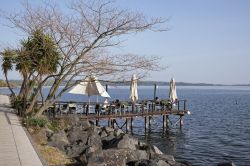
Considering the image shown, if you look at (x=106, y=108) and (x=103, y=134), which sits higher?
(x=106, y=108)

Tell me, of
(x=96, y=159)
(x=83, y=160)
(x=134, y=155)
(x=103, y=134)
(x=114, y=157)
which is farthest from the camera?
(x=103, y=134)

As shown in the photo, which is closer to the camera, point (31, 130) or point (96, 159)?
point (96, 159)

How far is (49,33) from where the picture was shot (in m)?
20.1

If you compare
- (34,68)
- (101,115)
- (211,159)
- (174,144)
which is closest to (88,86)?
(101,115)

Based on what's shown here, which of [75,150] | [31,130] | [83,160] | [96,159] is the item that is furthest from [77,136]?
[96,159]

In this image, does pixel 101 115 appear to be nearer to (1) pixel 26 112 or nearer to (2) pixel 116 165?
(1) pixel 26 112

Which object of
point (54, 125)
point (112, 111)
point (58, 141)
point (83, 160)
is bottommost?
point (83, 160)

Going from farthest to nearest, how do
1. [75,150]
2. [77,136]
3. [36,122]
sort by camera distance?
[36,122] < [77,136] < [75,150]

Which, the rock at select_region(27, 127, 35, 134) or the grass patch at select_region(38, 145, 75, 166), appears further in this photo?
the rock at select_region(27, 127, 35, 134)

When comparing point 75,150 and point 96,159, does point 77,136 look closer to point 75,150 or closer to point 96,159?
point 75,150

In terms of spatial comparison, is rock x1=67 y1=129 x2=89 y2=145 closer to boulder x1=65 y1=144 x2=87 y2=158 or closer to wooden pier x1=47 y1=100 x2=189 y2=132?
boulder x1=65 y1=144 x2=87 y2=158

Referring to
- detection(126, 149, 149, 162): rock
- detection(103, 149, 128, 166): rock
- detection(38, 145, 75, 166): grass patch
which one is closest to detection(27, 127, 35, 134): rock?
detection(38, 145, 75, 166): grass patch

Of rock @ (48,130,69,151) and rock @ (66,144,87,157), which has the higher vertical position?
rock @ (48,130,69,151)

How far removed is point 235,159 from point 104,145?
8.93 metres
